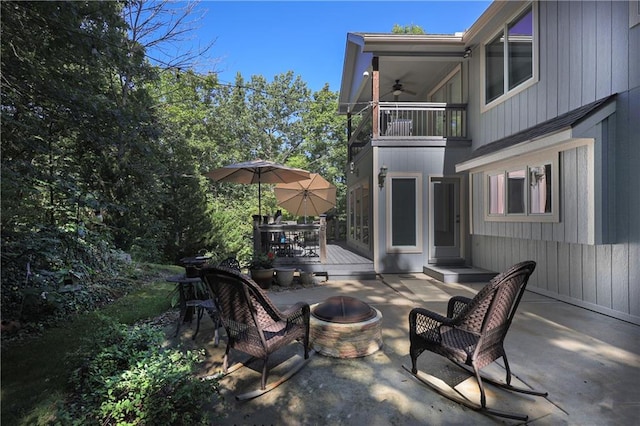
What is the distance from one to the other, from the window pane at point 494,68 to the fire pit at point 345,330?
254 inches

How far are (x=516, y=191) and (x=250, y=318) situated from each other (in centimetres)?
577

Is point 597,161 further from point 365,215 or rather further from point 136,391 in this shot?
point 136,391

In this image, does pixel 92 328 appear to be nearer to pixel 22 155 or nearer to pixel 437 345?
pixel 22 155

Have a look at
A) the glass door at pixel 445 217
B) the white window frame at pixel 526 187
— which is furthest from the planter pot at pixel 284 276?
the white window frame at pixel 526 187

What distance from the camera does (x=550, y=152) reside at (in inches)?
212

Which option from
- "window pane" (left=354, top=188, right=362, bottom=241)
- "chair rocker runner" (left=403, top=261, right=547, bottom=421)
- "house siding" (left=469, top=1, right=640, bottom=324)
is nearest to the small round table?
"chair rocker runner" (left=403, top=261, right=547, bottom=421)

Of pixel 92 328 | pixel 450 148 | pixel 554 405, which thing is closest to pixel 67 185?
pixel 92 328

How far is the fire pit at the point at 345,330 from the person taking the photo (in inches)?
135

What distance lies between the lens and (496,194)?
23.0 ft

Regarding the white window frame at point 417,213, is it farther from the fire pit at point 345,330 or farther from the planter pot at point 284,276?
the fire pit at point 345,330

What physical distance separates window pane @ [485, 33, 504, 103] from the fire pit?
21.2 feet

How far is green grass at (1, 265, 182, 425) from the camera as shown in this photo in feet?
8.13

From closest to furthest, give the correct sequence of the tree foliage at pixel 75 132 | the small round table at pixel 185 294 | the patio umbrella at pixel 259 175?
the tree foliage at pixel 75 132 → the small round table at pixel 185 294 → the patio umbrella at pixel 259 175

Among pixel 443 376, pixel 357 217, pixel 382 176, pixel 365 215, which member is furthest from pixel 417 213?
pixel 443 376
